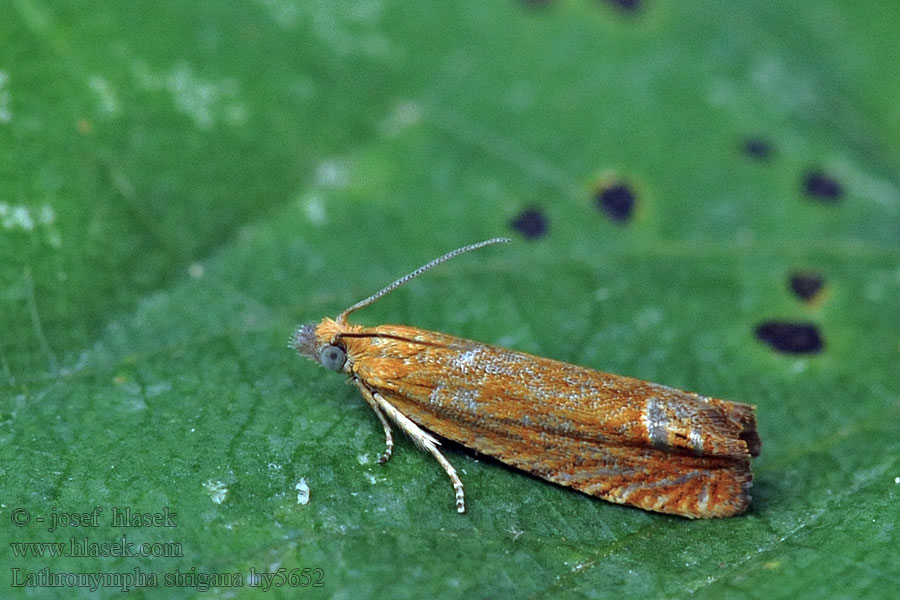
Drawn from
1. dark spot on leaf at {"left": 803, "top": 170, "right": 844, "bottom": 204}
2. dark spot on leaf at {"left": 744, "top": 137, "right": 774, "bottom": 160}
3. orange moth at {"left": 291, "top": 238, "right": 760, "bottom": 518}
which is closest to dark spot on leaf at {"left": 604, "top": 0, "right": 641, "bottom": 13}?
dark spot on leaf at {"left": 744, "top": 137, "right": 774, "bottom": 160}

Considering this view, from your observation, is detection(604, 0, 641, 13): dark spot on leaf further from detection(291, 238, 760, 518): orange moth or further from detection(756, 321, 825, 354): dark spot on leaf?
detection(291, 238, 760, 518): orange moth

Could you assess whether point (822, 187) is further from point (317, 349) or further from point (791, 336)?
point (317, 349)

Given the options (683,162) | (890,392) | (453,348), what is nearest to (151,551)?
(453,348)

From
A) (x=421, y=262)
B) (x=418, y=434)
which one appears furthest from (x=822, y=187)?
(x=418, y=434)

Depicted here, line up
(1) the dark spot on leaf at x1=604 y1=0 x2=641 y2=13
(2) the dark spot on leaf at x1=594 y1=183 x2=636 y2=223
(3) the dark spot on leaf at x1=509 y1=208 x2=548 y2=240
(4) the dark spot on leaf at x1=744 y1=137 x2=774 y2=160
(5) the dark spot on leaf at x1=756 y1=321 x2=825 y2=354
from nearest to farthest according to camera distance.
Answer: (5) the dark spot on leaf at x1=756 y1=321 x2=825 y2=354 < (3) the dark spot on leaf at x1=509 y1=208 x2=548 y2=240 < (2) the dark spot on leaf at x1=594 y1=183 x2=636 y2=223 < (4) the dark spot on leaf at x1=744 y1=137 x2=774 y2=160 < (1) the dark spot on leaf at x1=604 y1=0 x2=641 y2=13

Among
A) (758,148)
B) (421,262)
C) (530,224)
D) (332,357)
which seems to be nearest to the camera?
(332,357)

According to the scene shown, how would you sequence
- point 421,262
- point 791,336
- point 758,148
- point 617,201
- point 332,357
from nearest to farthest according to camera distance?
point 332,357 < point 791,336 < point 421,262 < point 617,201 < point 758,148
